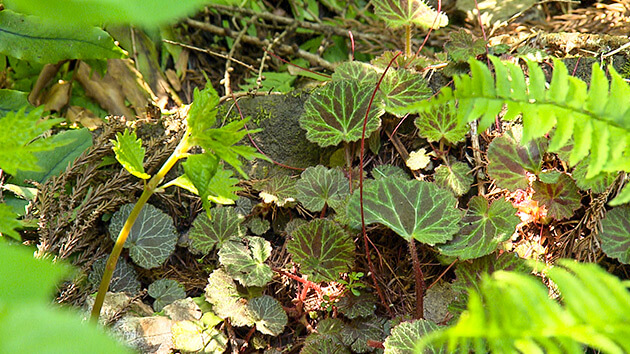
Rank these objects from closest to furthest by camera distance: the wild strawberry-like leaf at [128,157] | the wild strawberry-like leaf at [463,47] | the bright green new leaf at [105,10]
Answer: the bright green new leaf at [105,10], the wild strawberry-like leaf at [128,157], the wild strawberry-like leaf at [463,47]

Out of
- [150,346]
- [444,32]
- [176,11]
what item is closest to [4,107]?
[150,346]

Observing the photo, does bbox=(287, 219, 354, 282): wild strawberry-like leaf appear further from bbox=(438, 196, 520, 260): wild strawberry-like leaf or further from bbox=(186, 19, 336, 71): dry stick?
bbox=(186, 19, 336, 71): dry stick

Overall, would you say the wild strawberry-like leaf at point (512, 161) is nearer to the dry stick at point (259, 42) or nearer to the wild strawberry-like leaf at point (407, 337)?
the wild strawberry-like leaf at point (407, 337)

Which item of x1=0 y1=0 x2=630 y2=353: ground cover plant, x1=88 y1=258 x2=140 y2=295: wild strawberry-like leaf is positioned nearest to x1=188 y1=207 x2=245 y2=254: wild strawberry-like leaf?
x1=0 y1=0 x2=630 y2=353: ground cover plant

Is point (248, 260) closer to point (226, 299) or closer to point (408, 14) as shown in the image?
point (226, 299)

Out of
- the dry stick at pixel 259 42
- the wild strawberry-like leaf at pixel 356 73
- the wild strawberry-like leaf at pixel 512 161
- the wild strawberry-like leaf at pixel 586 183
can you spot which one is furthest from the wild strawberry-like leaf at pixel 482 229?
the dry stick at pixel 259 42

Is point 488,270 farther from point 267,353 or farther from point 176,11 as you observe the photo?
point 176,11

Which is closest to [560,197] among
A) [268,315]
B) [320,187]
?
[320,187]
